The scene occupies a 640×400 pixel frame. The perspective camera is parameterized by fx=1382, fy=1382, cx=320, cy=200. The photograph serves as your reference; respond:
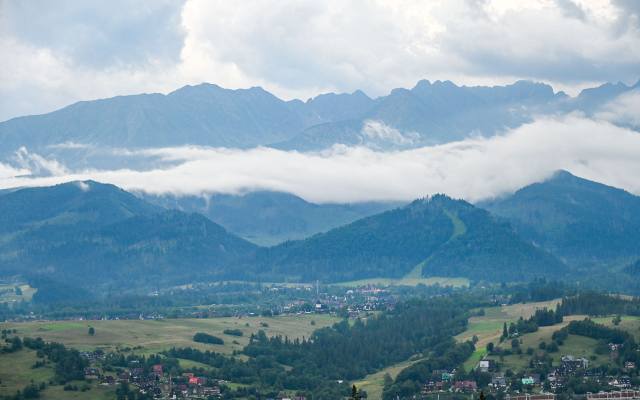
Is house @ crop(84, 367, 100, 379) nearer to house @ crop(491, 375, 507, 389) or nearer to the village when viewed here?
the village

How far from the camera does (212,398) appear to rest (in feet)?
603

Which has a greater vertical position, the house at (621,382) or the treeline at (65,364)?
the treeline at (65,364)

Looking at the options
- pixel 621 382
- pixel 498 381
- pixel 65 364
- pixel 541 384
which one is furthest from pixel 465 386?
pixel 65 364

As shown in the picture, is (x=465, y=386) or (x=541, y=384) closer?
(x=541, y=384)

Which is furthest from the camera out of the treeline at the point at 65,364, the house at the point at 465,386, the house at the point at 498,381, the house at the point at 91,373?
the house at the point at 465,386

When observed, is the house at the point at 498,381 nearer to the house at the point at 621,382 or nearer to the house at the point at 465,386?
the house at the point at 465,386

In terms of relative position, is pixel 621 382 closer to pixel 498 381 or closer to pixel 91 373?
pixel 498 381

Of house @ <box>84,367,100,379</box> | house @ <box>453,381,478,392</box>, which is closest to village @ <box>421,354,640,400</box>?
house @ <box>453,381,478,392</box>

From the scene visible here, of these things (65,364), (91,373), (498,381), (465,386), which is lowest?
(465,386)

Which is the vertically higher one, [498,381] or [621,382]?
[498,381]

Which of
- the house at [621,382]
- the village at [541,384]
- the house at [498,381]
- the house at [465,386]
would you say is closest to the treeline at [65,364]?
Answer: the village at [541,384]

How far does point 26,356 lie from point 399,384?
53.5 metres

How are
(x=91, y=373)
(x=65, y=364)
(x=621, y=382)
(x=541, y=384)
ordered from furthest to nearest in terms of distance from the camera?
(x=91, y=373) < (x=65, y=364) < (x=541, y=384) < (x=621, y=382)

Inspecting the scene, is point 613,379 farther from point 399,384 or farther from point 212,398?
point 212,398
